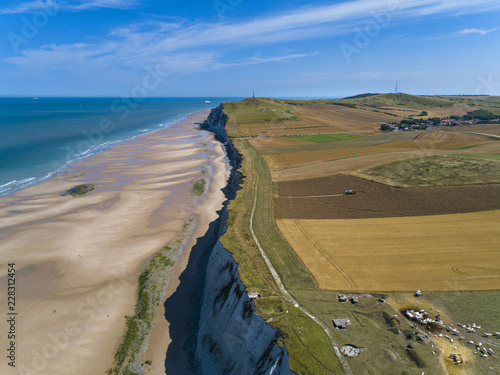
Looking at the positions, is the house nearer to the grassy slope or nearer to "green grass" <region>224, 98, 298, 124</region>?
the grassy slope


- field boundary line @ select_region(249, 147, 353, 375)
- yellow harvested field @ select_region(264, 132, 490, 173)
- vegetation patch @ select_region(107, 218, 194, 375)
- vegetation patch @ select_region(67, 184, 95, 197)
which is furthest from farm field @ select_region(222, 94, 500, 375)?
vegetation patch @ select_region(67, 184, 95, 197)

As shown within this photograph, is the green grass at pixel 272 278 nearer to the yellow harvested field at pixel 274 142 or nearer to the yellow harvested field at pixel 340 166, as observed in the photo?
the yellow harvested field at pixel 340 166

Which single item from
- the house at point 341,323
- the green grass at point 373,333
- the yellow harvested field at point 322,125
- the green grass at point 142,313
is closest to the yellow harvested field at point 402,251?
the green grass at point 373,333

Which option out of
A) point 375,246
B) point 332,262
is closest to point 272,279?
point 332,262

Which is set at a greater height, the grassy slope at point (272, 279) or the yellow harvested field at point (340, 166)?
the yellow harvested field at point (340, 166)

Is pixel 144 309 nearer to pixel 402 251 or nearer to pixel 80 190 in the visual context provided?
pixel 402 251

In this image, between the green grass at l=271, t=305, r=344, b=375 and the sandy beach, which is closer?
the green grass at l=271, t=305, r=344, b=375
